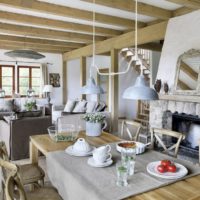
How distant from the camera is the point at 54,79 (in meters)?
9.49

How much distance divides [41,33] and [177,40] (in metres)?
3.40

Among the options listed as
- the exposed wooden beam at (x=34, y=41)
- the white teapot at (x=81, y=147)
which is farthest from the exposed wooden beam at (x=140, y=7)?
the exposed wooden beam at (x=34, y=41)

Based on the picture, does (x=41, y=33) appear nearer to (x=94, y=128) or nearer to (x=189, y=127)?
(x=94, y=128)

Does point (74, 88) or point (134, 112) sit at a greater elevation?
point (74, 88)

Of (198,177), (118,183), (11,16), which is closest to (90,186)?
(118,183)

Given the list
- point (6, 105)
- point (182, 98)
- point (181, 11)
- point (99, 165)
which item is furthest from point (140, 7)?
point (6, 105)

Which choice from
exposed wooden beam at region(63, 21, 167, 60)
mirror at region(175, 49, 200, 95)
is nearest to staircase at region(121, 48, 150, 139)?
exposed wooden beam at region(63, 21, 167, 60)

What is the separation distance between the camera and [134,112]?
9.61 m

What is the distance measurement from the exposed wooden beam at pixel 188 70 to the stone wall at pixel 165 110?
49 centimetres

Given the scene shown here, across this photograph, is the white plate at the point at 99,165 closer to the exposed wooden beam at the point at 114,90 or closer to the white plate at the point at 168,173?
the white plate at the point at 168,173

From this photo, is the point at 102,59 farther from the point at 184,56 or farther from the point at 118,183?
the point at 118,183

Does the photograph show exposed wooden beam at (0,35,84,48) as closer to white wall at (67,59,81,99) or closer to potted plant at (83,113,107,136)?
white wall at (67,59,81,99)

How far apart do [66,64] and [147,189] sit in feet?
28.2

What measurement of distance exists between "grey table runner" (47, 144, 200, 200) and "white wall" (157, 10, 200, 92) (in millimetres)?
2683
